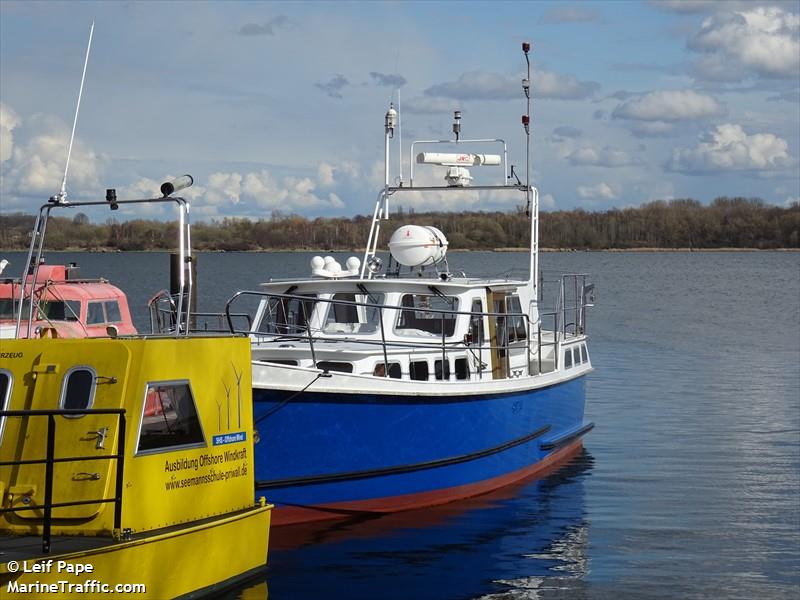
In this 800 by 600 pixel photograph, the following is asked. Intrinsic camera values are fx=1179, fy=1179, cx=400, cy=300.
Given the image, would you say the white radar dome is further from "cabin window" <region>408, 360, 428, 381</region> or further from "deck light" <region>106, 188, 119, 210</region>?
"deck light" <region>106, 188, 119, 210</region>

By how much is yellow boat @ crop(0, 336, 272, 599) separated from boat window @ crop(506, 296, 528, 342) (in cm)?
796

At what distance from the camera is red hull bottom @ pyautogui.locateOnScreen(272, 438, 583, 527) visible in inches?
536

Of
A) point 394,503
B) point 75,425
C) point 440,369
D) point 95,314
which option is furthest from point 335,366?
point 95,314

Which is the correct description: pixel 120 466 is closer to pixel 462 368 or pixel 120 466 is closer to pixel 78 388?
pixel 78 388

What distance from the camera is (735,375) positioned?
31.9m

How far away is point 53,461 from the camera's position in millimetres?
8695

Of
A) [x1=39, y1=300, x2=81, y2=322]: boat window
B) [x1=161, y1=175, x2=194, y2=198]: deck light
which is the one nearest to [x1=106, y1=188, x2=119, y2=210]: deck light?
[x1=161, y1=175, x2=194, y2=198]: deck light

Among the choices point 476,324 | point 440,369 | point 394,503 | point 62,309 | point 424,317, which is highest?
point 424,317

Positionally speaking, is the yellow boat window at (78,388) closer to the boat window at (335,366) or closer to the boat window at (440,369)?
the boat window at (335,366)

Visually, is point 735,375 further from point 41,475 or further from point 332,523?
point 41,475

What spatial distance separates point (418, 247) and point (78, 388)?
8.30 meters

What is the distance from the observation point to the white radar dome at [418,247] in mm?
17203

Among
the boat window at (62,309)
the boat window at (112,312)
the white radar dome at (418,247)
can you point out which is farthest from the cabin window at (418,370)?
the boat window at (112,312)

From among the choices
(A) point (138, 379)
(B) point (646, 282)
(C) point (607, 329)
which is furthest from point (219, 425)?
(B) point (646, 282)
